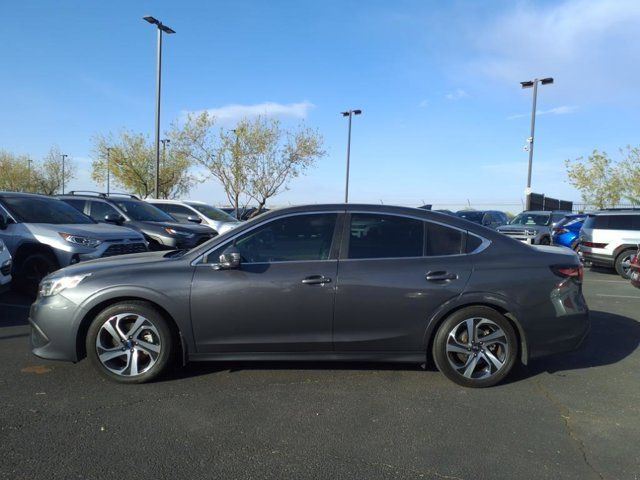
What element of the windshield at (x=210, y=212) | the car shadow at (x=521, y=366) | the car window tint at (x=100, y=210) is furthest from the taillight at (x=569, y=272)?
the windshield at (x=210, y=212)

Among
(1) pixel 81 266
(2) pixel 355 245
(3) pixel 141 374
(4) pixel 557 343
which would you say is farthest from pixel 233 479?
(4) pixel 557 343

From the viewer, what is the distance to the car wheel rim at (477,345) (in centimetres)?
454

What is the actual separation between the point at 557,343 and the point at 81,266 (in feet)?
14.2

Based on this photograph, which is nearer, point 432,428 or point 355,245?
point 432,428

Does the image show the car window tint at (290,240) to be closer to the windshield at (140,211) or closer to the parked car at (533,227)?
the windshield at (140,211)

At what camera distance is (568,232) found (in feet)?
52.2

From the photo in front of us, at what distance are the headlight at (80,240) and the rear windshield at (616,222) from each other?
1126 cm

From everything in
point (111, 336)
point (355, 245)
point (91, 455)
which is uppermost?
point (355, 245)

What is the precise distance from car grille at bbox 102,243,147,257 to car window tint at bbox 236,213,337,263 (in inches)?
177

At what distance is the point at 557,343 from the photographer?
15.1ft

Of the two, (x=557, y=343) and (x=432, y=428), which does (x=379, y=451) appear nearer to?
(x=432, y=428)

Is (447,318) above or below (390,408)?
above

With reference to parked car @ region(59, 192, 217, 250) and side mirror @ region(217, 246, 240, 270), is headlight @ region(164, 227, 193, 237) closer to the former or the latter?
parked car @ region(59, 192, 217, 250)

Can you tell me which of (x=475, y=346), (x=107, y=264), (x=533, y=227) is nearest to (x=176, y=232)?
(x=107, y=264)
